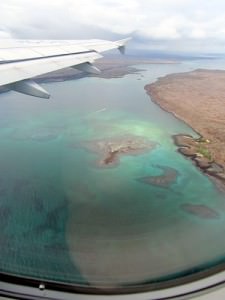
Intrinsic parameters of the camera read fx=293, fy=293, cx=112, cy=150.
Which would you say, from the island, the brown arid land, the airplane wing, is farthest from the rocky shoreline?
the airplane wing

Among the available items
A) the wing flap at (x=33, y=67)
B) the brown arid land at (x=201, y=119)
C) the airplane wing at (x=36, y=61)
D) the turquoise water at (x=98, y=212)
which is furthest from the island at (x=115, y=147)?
the wing flap at (x=33, y=67)

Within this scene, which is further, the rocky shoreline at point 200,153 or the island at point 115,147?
the island at point 115,147

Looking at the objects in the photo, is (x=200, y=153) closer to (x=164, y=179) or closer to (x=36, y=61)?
(x=164, y=179)

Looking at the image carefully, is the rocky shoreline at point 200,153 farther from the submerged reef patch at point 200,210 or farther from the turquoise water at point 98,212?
the submerged reef patch at point 200,210

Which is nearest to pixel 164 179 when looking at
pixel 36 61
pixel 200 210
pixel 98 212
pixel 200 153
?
pixel 200 210

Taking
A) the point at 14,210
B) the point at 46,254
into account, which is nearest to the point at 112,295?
the point at 46,254

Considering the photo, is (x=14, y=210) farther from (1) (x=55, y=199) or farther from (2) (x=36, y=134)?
(2) (x=36, y=134)

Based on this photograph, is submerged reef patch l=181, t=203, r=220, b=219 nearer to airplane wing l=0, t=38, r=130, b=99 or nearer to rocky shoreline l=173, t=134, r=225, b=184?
rocky shoreline l=173, t=134, r=225, b=184
